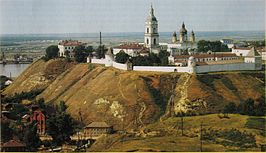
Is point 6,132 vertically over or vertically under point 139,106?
under

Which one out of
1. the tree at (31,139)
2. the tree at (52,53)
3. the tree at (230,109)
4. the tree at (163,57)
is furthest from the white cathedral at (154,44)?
the tree at (31,139)

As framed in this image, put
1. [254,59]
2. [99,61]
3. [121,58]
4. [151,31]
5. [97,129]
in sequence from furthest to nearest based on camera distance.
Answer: [151,31] → [99,61] → [121,58] → [254,59] → [97,129]

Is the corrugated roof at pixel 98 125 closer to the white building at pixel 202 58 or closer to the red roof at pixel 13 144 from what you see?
the red roof at pixel 13 144

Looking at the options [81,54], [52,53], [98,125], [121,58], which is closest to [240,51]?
[121,58]

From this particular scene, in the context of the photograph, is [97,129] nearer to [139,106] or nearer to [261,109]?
[139,106]

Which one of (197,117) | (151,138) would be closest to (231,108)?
(197,117)

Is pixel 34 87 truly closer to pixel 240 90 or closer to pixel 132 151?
pixel 240 90

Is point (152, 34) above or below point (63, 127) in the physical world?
above
